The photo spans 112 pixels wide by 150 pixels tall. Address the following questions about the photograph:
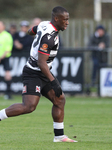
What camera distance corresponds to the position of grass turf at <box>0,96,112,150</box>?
621 centimetres

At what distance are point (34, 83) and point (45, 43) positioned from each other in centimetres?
68

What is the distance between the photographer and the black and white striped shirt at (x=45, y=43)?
6.17m

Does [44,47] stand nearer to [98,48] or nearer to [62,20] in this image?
[62,20]

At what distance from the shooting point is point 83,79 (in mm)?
14289

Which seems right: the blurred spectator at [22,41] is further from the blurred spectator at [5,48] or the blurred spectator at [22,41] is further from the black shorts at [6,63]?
the black shorts at [6,63]

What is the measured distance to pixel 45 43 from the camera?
6152 millimetres

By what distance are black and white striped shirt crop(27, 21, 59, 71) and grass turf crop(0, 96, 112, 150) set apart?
1.19 m

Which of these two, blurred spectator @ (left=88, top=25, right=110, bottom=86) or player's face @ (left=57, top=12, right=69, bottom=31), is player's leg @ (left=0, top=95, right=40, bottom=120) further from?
blurred spectator @ (left=88, top=25, right=110, bottom=86)

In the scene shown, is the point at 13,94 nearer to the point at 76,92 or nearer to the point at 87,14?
the point at 76,92

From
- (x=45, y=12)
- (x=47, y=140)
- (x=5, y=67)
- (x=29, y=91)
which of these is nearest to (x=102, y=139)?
(x=47, y=140)

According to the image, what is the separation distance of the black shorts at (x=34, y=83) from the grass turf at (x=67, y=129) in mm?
780

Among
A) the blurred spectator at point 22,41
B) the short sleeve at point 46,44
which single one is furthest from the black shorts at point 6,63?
the short sleeve at point 46,44

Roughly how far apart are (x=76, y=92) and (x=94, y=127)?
6.24m

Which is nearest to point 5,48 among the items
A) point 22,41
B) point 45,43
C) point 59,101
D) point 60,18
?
point 22,41
